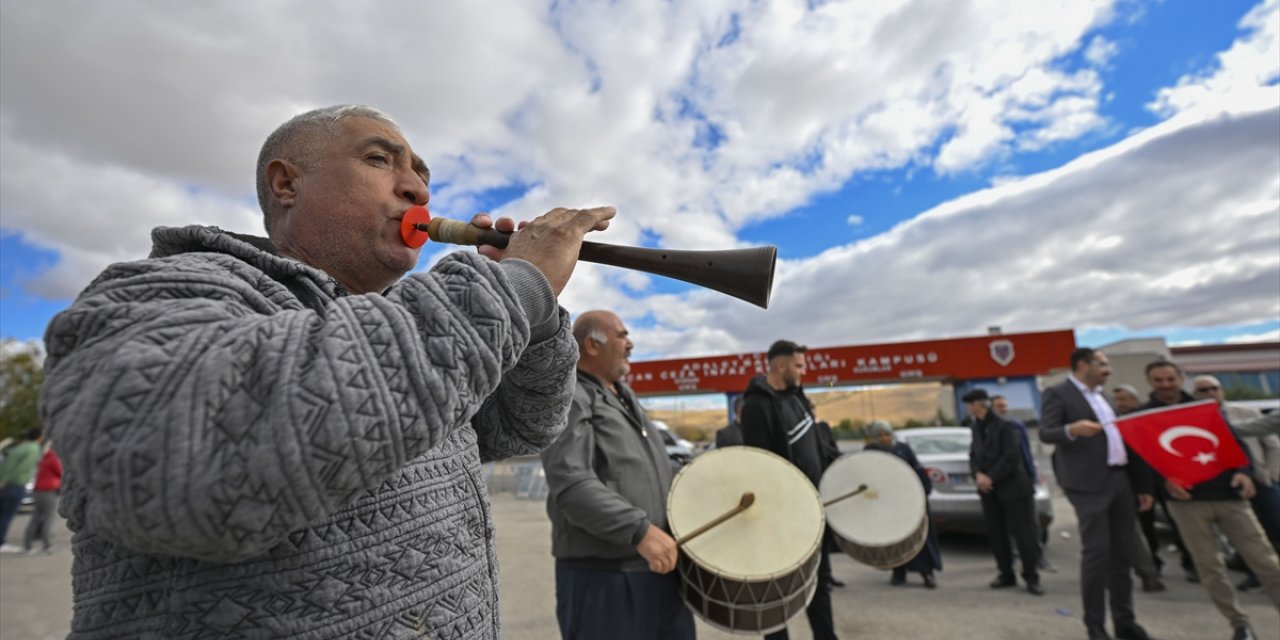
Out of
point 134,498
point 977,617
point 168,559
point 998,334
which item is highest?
point 998,334

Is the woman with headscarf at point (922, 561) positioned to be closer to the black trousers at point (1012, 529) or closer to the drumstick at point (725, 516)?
the black trousers at point (1012, 529)

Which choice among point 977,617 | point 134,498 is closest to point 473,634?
point 134,498

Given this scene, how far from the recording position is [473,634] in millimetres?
1157

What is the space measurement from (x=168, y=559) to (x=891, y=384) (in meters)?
27.3

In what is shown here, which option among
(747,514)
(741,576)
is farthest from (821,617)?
(741,576)

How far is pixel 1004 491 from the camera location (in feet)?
20.5

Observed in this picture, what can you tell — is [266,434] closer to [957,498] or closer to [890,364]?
[957,498]

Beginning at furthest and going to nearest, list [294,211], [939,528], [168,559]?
1. [939,528]
2. [294,211]
3. [168,559]

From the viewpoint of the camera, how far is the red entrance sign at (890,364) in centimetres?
2372

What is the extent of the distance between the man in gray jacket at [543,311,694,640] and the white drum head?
197 cm

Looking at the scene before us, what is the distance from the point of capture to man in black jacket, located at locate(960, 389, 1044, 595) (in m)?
5.81

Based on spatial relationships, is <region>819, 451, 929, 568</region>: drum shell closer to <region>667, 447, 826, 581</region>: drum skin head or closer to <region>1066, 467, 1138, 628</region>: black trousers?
<region>1066, 467, 1138, 628</region>: black trousers

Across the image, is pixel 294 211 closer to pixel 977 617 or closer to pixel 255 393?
pixel 255 393

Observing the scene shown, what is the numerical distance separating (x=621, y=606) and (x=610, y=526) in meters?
0.39
